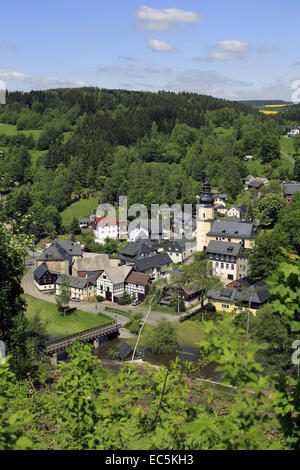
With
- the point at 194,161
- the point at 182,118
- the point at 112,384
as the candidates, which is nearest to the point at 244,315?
the point at 112,384

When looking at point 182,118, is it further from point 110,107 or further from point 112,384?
point 112,384

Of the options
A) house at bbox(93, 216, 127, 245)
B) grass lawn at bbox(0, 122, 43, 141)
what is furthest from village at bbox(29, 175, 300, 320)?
grass lawn at bbox(0, 122, 43, 141)

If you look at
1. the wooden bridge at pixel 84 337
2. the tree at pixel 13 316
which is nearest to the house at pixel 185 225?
the wooden bridge at pixel 84 337

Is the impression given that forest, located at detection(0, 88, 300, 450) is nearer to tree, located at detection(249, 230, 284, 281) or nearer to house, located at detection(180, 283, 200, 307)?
tree, located at detection(249, 230, 284, 281)

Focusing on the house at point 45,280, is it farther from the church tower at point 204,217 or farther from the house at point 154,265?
the church tower at point 204,217

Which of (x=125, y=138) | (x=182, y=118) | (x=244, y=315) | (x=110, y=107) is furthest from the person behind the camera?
(x=110, y=107)
